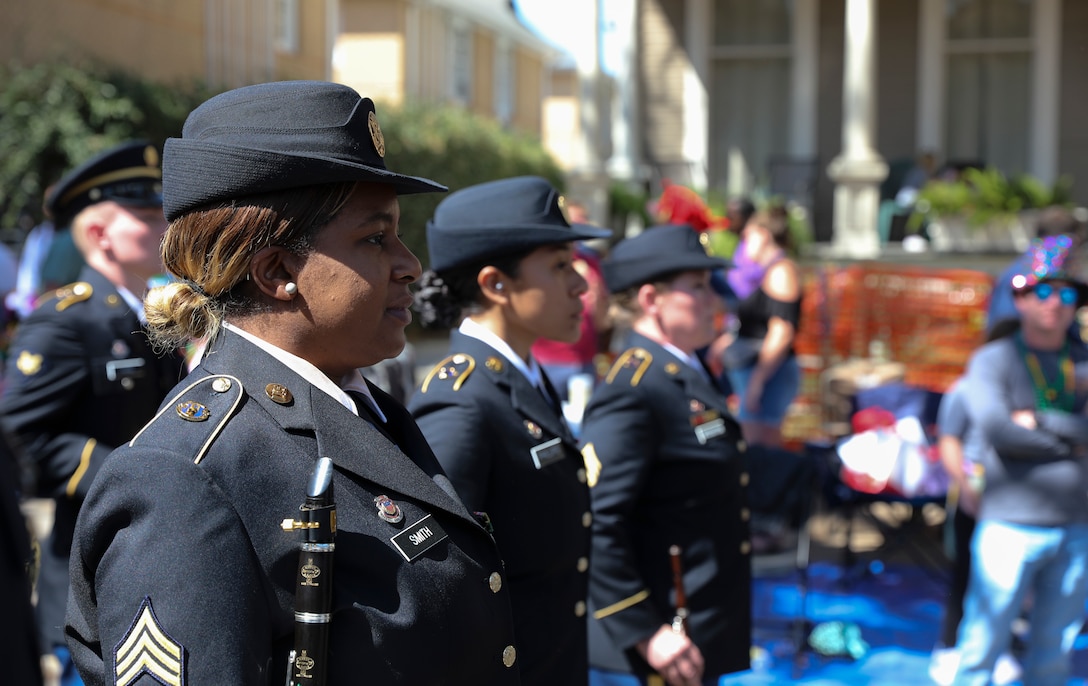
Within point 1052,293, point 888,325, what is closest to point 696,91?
point 888,325

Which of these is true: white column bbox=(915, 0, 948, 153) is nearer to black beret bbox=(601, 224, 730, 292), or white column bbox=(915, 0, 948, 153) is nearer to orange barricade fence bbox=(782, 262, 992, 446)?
orange barricade fence bbox=(782, 262, 992, 446)

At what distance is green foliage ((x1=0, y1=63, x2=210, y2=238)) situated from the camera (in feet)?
35.0

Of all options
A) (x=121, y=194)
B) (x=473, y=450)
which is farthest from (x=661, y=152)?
(x=473, y=450)

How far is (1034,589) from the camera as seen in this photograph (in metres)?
4.74

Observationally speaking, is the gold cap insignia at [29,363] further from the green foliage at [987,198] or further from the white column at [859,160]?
the white column at [859,160]

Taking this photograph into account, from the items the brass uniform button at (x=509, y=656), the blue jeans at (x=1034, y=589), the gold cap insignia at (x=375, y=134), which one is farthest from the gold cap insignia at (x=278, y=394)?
the blue jeans at (x=1034, y=589)

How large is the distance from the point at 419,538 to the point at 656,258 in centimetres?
233

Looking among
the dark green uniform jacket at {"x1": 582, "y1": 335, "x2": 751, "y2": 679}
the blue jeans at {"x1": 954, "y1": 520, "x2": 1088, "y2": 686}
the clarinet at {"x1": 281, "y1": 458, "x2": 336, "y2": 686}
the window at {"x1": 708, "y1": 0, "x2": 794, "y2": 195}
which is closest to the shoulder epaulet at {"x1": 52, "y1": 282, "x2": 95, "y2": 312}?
the dark green uniform jacket at {"x1": 582, "y1": 335, "x2": 751, "y2": 679}

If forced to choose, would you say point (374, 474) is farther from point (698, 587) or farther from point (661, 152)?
point (661, 152)

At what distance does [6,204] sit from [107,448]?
8.40 m

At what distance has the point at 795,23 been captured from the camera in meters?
16.6

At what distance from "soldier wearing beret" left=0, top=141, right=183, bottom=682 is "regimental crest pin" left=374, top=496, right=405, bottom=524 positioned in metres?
1.93

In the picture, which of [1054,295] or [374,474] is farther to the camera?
[1054,295]

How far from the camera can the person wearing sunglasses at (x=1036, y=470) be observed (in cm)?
452
